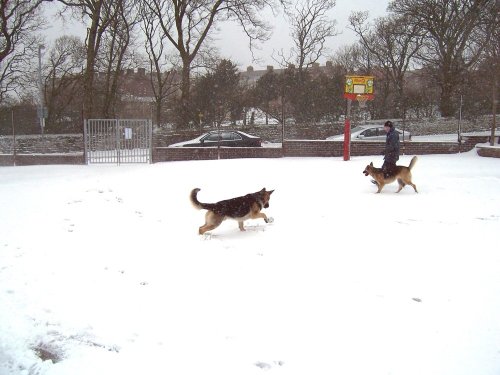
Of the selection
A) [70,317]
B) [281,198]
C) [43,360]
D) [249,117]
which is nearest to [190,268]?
[70,317]

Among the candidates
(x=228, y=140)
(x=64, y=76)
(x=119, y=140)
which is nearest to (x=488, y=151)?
(x=228, y=140)

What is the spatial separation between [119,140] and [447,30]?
2896 centimetres

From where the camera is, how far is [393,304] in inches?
182

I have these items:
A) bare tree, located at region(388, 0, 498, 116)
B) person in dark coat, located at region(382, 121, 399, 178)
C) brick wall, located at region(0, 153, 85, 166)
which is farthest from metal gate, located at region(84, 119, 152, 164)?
bare tree, located at region(388, 0, 498, 116)

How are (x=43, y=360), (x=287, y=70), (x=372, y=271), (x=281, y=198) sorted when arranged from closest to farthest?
(x=43, y=360), (x=372, y=271), (x=281, y=198), (x=287, y=70)

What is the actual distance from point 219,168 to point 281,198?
4.80 m

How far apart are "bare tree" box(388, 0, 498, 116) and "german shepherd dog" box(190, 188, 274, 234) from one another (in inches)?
1160

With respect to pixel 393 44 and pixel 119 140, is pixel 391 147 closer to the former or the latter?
pixel 119 140

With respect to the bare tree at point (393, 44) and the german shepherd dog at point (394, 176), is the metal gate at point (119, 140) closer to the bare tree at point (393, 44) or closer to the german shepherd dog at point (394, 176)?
the german shepherd dog at point (394, 176)

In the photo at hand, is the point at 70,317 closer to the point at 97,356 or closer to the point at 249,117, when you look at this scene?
the point at 97,356

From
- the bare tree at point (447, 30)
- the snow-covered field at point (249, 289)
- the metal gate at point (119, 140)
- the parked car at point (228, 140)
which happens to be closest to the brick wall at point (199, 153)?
the metal gate at point (119, 140)

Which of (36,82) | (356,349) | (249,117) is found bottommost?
(356,349)

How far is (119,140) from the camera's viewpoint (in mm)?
16906

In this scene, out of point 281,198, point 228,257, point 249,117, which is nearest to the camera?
point 228,257
